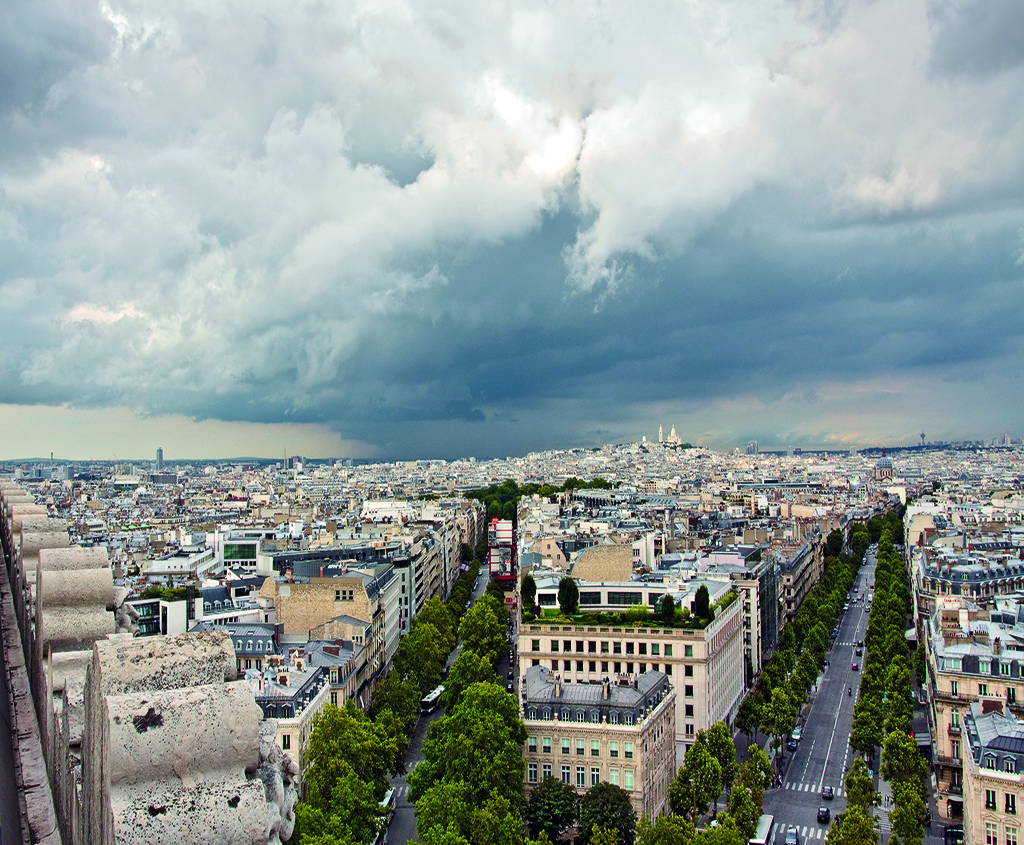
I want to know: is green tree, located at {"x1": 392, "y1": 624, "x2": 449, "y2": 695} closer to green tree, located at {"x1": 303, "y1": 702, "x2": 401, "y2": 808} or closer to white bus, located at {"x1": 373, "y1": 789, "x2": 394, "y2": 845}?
white bus, located at {"x1": 373, "y1": 789, "x2": 394, "y2": 845}

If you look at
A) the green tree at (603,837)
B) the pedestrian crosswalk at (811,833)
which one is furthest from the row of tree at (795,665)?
the green tree at (603,837)

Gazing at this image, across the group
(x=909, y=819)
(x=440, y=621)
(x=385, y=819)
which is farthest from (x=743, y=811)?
(x=440, y=621)

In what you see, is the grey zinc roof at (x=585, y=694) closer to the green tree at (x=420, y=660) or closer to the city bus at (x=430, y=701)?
the city bus at (x=430, y=701)

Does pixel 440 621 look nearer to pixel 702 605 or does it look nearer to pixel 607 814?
pixel 702 605

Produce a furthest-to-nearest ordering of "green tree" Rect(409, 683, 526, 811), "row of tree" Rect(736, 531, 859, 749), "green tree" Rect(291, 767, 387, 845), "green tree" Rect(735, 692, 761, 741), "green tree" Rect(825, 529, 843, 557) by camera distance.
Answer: "green tree" Rect(825, 529, 843, 557) → "green tree" Rect(735, 692, 761, 741) → "row of tree" Rect(736, 531, 859, 749) → "green tree" Rect(409, 683, 526, 811) → "green tree" Rect(291, 767, 387, 845)

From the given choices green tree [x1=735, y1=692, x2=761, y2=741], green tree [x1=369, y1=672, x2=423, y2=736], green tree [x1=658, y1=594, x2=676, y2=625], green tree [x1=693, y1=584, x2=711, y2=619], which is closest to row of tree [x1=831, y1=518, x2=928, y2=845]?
green tree [x1=735, y1=692, x2=761, y2=741]
